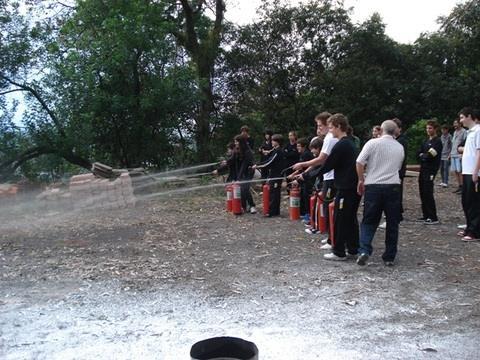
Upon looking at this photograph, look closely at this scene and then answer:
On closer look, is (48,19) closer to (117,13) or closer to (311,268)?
(117,13)

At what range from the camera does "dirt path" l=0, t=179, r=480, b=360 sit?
4172 mm

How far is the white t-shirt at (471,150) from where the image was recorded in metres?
6.97

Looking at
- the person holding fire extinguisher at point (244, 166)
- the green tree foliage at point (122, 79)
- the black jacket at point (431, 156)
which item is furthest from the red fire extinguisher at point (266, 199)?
the green tree foliage at point (122, 79)

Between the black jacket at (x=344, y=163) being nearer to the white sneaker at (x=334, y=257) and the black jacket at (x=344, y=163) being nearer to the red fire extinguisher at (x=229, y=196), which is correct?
the white sneaker at (x=334, y=257)

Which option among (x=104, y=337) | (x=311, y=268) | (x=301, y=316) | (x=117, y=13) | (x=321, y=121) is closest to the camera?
(x=104, y=337)

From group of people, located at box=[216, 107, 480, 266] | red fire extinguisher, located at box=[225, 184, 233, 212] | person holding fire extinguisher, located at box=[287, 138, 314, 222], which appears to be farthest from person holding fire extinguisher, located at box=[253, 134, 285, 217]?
red fire extinguisher, located at box=[225, 184, 233, 212]

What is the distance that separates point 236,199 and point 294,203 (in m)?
1.30

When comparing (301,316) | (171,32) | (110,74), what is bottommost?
(301,316)

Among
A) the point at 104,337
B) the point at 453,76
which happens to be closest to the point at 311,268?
the point at 104,337

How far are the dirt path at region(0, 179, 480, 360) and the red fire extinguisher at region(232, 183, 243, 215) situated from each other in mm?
1395

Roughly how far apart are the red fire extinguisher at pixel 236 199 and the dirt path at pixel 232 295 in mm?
1395

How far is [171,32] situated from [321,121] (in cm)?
1032

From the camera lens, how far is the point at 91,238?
8344 mm

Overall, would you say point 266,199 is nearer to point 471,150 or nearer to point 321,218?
point 321,218
